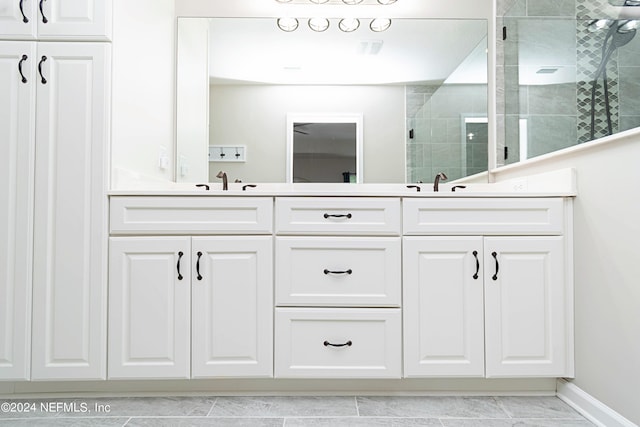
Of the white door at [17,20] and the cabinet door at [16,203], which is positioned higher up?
the white door at [17,20]

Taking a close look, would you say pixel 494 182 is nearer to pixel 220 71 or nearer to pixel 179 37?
pixel 220 71

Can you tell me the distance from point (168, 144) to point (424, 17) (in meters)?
1.64

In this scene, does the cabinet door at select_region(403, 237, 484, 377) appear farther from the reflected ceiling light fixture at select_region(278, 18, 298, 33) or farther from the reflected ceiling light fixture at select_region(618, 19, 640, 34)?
the reflected ceiling light fixture at select_region(278, 18, 298, 33)

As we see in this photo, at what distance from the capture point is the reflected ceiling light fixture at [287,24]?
7.49 ft

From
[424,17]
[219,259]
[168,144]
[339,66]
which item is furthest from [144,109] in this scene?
[424,17]

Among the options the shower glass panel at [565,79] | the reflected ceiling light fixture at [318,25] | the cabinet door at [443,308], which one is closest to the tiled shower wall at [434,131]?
the shower glass panel at [565,79]

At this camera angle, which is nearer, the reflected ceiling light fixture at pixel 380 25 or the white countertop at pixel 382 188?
the white countertop at pixel 382 188

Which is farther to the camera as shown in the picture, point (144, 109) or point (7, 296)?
point (144, 109)

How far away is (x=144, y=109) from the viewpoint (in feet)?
6.37

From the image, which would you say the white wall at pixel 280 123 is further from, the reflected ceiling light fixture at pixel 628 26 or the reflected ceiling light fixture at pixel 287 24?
the reflected ceiling light fixture at pixel 628 26

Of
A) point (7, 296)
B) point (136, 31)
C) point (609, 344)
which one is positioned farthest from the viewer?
point (136, 31)

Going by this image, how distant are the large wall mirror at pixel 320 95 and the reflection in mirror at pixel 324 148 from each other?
13mm

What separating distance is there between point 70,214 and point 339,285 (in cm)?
113

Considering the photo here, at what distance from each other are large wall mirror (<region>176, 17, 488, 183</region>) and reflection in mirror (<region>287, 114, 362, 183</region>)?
13 mm
